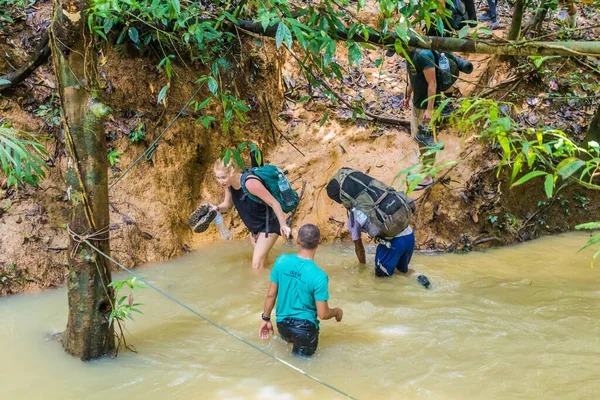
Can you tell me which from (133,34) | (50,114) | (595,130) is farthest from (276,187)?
(595,130)

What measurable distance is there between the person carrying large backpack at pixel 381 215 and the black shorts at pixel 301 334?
165cm

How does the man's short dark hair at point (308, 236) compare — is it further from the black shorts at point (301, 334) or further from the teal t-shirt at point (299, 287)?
the black shorts at point (301, 334)

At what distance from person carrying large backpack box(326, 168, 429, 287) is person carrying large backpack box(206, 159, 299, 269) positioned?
0.59m

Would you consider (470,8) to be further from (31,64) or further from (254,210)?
(31,64)

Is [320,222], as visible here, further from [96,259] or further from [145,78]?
[96,259]

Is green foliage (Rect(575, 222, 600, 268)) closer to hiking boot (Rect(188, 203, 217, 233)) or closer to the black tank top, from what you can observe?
the black tank top

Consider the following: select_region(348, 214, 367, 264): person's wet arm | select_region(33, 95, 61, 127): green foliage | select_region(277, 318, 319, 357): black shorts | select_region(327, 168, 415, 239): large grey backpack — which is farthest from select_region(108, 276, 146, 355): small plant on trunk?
select_region(33, 95, 61, 127): green foliage

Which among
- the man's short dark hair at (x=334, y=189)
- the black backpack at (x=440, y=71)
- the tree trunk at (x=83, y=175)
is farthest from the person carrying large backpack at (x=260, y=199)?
the black backpack at (x=440, y=71)

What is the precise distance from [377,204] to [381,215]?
0.41 feet

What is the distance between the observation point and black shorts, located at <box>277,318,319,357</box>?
3.83m

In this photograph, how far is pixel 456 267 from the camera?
6164mm

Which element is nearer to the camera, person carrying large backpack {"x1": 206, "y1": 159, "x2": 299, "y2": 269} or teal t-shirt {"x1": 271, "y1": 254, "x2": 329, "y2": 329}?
teal t-shirt {"x1": 271, "y1": 254, "x2": 329, "y2": 329}

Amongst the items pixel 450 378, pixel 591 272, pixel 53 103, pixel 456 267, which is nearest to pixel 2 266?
pixel 53 103

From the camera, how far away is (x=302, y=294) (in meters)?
3.78
